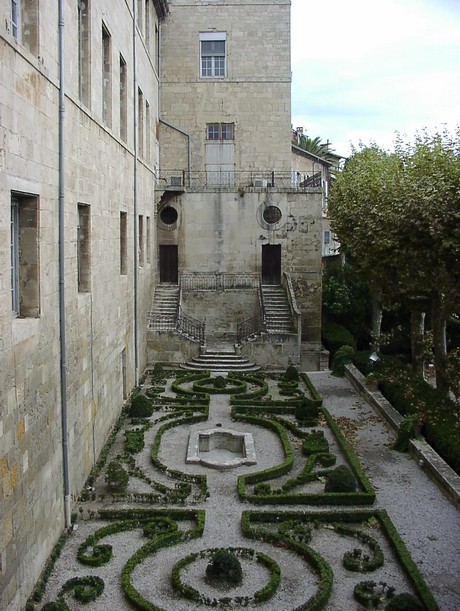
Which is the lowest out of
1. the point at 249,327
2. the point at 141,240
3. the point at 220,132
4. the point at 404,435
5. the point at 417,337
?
the point at 404,435

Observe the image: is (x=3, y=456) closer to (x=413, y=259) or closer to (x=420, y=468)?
(x=420, y=468)

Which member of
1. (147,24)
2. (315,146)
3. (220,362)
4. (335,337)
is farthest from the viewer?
(315,146)

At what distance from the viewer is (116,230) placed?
681 inches

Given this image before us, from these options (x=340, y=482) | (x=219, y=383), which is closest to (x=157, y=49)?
(x=219, y=383)

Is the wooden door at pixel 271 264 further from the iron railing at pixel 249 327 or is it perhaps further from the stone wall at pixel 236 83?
the stone wall at pixel 236 83

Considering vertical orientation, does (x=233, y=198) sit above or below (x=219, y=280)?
above

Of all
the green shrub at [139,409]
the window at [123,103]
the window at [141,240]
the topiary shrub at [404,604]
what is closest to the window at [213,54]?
the window at [141,240]

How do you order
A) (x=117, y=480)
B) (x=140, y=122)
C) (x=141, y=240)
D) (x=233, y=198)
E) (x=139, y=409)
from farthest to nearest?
(x=233, y=198), (x=141, y=240), (x=140, y=122), (x=139, y=409), (x=117, y=480)

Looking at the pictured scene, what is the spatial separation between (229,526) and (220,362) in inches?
491

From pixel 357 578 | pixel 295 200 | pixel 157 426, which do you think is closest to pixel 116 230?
pixel 157 426

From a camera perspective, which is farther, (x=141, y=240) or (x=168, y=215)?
(x=168, y=215)

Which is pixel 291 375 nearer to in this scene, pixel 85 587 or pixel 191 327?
pixel 191 327

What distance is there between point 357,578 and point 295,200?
65.6 feet

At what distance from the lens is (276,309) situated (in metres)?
27.0
